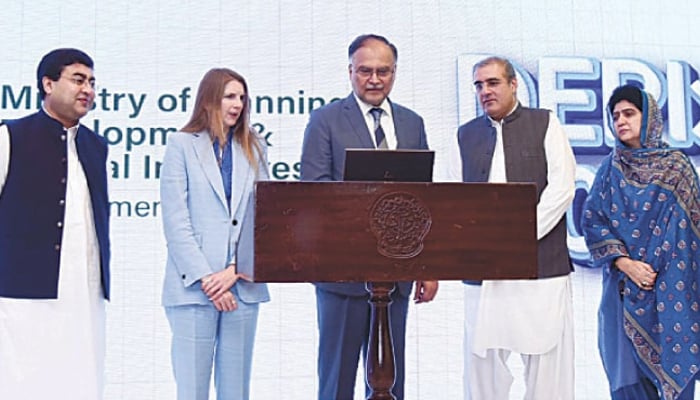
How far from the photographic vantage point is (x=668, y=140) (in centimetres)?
421

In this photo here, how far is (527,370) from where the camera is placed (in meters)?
2.82

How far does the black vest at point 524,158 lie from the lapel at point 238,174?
2.82ft

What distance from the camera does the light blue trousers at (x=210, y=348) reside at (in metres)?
2.65

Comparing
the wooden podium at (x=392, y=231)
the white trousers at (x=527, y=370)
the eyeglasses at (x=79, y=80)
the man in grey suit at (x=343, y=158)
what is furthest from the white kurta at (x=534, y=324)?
the eyeglasses at (x=79, y=80)

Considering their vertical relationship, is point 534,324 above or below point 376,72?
below

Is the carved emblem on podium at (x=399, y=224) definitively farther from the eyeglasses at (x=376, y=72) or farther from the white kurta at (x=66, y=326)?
the white kurta at (x=66, y=326)

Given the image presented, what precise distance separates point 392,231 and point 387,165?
195mm

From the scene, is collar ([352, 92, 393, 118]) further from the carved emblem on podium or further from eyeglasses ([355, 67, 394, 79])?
the carved emblem on podium

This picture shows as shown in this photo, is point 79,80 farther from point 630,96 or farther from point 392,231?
point 630,96

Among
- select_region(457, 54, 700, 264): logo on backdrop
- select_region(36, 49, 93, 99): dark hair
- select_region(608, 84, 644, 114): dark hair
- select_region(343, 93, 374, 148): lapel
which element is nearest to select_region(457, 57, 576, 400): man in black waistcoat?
select_region(608, 84, 644, 114): dark hair

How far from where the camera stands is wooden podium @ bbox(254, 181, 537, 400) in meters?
1.82

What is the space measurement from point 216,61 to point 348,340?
72.8 inches

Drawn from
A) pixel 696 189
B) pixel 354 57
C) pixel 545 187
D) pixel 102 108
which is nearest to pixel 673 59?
pixel 696 189

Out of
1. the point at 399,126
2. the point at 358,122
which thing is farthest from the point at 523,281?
the point at 358,122
